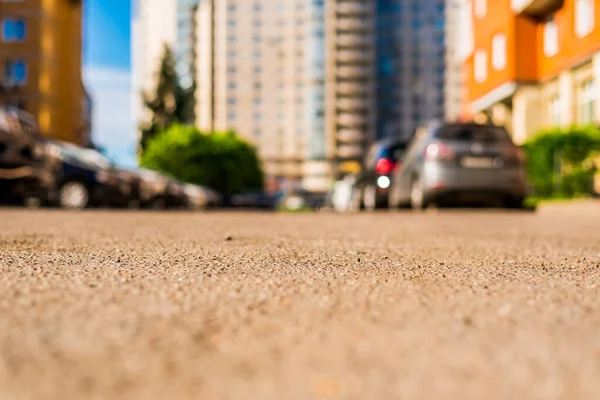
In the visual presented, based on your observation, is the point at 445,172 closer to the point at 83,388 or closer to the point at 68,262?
the point at 68,262

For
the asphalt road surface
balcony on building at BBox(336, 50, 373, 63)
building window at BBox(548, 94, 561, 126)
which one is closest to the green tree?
balcony on building at BBox(336, 50, 373, 63)

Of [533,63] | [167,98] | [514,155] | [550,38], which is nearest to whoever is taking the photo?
[514,155]

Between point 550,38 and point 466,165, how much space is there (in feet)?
43.8

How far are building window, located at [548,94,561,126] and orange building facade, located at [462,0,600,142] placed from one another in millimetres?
32

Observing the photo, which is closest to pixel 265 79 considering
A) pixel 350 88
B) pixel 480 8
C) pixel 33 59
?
pixel 350 88

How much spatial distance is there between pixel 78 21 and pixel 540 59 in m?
44.8

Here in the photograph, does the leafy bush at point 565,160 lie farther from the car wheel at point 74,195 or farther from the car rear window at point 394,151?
the car wheel at point 74,195

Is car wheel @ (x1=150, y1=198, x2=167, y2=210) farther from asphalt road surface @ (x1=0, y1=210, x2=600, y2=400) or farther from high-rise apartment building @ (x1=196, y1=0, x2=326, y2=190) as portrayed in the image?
high-rise apartment building @ (x1=196, y1=0, x2=326, y2=190)

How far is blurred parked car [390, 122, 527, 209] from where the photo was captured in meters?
12.5

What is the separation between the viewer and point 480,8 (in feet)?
97.0

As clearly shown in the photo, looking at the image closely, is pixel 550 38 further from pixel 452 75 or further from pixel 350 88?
pixel 452 75

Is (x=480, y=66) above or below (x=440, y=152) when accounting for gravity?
above

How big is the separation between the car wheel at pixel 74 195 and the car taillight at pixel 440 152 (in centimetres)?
812

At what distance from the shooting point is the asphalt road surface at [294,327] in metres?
1.64
